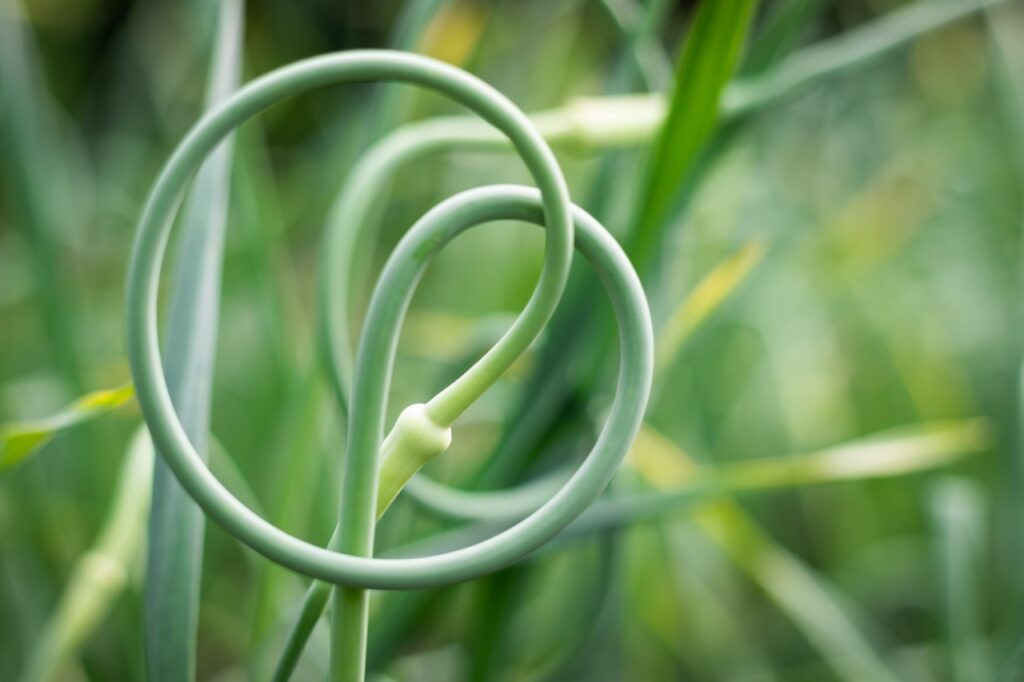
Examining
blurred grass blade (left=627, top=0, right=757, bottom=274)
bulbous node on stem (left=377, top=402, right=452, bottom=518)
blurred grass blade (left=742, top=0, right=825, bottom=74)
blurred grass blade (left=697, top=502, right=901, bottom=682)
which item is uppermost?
blurred grass blade (left=742, top=0, right=825, bottom=74)

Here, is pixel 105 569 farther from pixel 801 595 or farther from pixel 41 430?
pixel 801 595

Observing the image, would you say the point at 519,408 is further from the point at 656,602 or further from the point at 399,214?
the point at 399,214

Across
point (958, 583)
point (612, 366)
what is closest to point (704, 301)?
point (612, 366)

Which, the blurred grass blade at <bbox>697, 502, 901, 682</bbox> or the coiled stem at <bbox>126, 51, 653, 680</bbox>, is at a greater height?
the coiled stem at <bbox>126, 51, 653, 680</bbox>

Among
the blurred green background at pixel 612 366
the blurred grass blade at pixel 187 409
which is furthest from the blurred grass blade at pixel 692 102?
the blurred grass blade at pixel 187 409

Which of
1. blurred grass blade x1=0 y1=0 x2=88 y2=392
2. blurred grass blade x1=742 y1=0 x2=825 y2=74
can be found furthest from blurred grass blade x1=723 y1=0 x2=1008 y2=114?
blurred grass blade x1=0 y1=0 x2=88 y2=392

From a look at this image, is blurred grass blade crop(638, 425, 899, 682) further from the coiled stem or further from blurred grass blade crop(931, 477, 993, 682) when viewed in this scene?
the coiled stem
